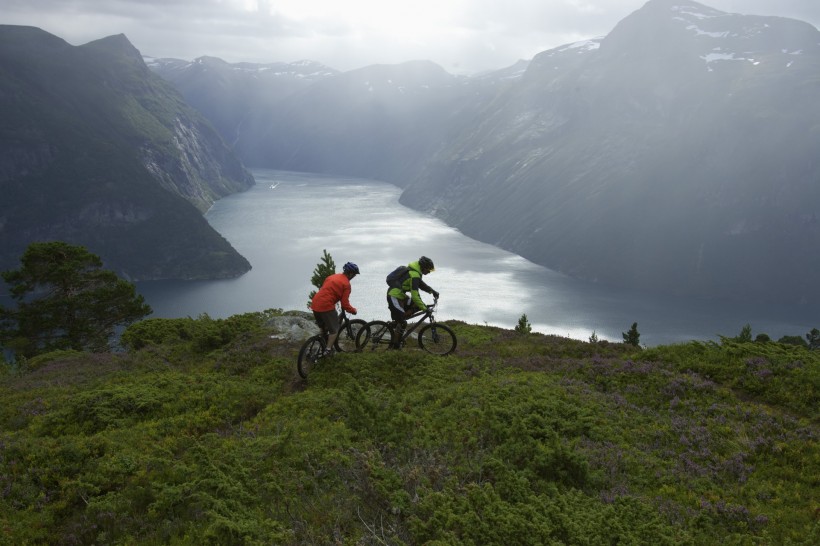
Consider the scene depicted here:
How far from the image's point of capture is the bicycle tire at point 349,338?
57.4ft

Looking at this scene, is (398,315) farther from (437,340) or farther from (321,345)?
(321,345)

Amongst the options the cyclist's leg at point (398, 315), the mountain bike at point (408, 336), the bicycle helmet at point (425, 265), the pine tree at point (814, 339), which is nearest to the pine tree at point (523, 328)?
the mountain bike at point (408, 336)

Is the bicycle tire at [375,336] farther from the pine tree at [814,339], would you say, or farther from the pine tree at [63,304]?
the pine tree at [814,339]

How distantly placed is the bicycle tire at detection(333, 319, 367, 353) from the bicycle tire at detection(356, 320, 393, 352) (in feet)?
0.51

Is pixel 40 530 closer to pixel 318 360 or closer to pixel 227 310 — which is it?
pixel 318 360

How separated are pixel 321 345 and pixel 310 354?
1.44ft

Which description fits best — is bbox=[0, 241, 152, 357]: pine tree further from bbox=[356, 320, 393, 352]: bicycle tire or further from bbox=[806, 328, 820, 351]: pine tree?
bbox=[806, 328, 820, 351]: pine tree

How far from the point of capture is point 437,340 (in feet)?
60.6

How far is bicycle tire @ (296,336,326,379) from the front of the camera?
16081mm

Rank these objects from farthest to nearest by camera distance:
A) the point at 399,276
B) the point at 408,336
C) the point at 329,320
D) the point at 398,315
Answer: the point at 408,336
the point at 398,315
the point at 399,276
the point at 329,320

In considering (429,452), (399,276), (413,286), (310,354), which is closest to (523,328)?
(413,286)

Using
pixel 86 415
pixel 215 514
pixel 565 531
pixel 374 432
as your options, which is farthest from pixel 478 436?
pixel 86 415

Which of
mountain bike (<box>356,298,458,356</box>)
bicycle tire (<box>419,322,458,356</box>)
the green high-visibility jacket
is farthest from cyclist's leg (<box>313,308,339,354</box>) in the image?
bicycle tire (<box>419,322,458,356</box>)

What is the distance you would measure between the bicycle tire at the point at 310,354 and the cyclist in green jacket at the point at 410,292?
8.15ft
